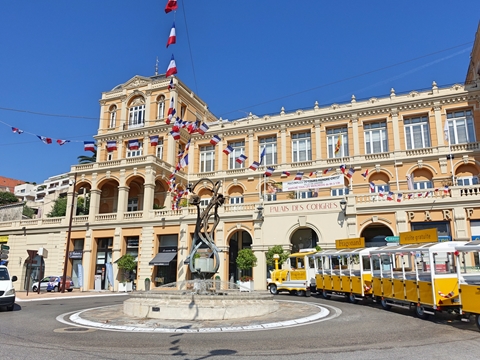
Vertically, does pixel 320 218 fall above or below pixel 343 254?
above

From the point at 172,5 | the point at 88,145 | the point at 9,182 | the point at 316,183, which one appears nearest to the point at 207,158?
the point at 88,145

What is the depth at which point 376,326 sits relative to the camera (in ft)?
38.9

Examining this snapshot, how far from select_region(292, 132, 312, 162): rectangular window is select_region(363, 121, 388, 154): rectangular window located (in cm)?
547

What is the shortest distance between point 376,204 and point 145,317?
65.5 ft

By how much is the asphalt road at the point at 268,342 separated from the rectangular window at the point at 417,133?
2453 cm

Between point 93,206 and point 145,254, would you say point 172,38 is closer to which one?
point 145,254

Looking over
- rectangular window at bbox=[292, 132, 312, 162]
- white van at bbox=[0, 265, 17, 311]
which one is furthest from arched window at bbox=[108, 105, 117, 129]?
white van at bbox=[0, 265, 17, 311]

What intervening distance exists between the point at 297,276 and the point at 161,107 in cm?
2552

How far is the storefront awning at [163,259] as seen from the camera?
32.8 metres

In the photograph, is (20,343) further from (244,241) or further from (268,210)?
(244,241)

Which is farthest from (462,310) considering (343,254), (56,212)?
(56,212)

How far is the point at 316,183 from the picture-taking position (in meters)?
31.9

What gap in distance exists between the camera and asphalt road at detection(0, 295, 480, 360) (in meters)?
8.09

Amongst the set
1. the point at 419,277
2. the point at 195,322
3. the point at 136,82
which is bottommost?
the point at 195,322
